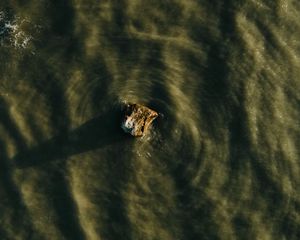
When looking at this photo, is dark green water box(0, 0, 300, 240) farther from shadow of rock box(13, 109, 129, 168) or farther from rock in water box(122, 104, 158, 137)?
rock in water box(122, 104, 158, 137)

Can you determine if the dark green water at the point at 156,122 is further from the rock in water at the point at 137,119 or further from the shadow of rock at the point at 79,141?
the rock in water at the point at 137,119

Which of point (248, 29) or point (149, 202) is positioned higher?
point (248, 29)

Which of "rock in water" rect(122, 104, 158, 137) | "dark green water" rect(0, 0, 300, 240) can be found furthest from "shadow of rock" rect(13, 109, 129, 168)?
"rock in water" rect(122, 104, 158, 137)

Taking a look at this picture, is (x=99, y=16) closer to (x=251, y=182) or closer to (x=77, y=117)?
(x=77, y=117)

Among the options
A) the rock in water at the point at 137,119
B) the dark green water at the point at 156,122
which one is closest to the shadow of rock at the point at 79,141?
the dark green water at the point at 156,122

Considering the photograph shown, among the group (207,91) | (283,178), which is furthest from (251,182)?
(207,91)

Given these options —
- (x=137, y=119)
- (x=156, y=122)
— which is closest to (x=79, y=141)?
(x=137, y=119)
